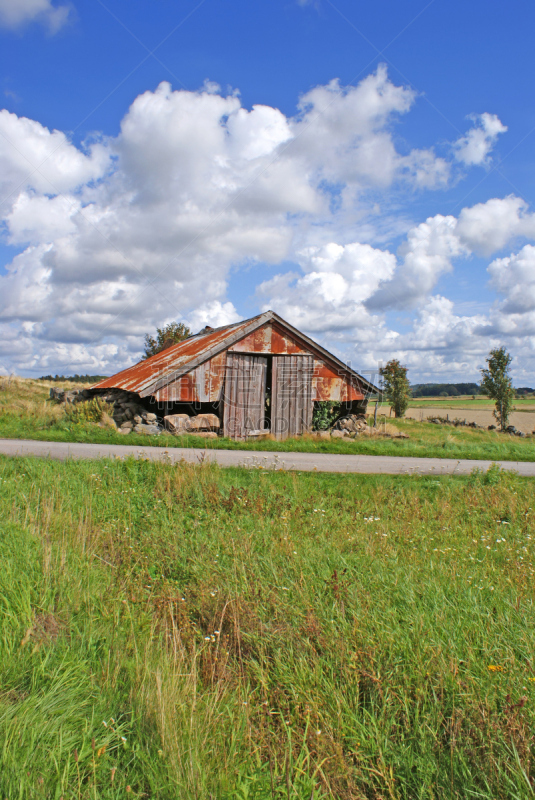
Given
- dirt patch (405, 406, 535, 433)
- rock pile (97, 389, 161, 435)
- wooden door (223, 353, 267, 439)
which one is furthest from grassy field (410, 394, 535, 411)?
rock pile (97, 389, 161, 435)

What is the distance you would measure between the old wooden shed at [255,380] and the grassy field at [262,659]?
10896 millimetres

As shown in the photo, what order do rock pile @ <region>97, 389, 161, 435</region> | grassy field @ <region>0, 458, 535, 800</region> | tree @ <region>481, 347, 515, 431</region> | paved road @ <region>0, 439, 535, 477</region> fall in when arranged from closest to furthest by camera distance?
grassy field @ <region>0, 458, 535, 800</region>
paved road @ <region>0, 439, 535, 477</region>
rock pile @ <region>97, 389, 161, 435</region>
tree @ <region>481, 347, 515, 431</region>

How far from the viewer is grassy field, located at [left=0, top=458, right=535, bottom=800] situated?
267 cm

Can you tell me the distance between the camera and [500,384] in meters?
31.7

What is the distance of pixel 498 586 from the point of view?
15.6ft

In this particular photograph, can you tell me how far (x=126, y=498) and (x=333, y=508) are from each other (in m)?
3.49

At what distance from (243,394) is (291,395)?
2138mm

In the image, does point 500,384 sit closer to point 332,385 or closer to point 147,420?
point 332,385

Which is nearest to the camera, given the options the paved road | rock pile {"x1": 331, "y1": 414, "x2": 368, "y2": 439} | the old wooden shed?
the paved road

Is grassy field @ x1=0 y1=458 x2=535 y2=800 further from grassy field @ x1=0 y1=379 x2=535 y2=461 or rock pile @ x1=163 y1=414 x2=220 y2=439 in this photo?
rock pile @ x1=163 y1=414 x2=220 y2=439

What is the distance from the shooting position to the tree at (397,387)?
38.2m

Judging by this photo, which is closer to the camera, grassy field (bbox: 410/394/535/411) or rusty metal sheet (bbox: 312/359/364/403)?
rusty metal sheet (bbox: 312/359/364/403)

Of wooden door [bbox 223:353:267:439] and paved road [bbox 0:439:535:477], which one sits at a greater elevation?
wooden door [bbox 223:353:267:439]

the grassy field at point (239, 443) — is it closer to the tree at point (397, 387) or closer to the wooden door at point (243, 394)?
the wooden door at point (243, 394)
